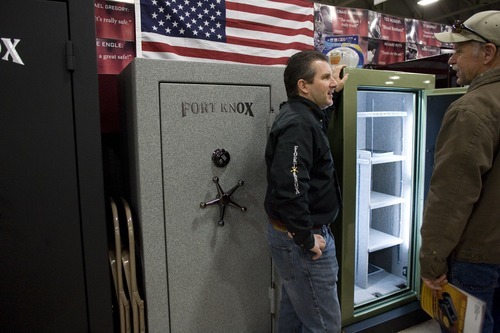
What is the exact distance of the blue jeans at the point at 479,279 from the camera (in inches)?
53.0

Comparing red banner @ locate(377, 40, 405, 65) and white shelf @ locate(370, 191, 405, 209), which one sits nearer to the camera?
white shelf @ locate(370, 191, 405, 209)

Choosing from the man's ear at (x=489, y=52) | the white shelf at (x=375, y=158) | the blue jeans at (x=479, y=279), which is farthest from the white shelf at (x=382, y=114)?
the blue jeans at (x=479, y=279)

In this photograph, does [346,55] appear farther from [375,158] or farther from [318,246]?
[318,246]

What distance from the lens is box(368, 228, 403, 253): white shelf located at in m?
2.48

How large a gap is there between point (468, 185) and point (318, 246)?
636 mm

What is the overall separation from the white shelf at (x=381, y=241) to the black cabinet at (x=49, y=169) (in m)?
1.78

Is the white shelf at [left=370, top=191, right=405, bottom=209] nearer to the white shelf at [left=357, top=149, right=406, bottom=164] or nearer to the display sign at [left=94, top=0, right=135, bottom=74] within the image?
the white shelf at [left=357, top=149, right=406, bottom=164]

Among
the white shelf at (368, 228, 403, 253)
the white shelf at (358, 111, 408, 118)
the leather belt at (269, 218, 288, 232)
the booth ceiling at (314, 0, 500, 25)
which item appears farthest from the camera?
the booth ceiling at (314, 0, 500, 25)

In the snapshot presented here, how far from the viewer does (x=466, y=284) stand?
4.53 ft

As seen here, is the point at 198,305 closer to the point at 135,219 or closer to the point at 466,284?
the point at 135,219

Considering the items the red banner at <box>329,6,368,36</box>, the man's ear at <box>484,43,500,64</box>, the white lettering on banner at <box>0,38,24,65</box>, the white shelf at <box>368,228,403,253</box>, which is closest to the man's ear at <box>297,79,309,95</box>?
the man's ear at <box>484,43,500,64</box>

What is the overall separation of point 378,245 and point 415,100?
3.42 feet

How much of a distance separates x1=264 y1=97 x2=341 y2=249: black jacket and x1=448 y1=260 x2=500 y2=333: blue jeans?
1.80 feet

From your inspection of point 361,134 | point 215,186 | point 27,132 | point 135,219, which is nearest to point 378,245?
point 361,134
